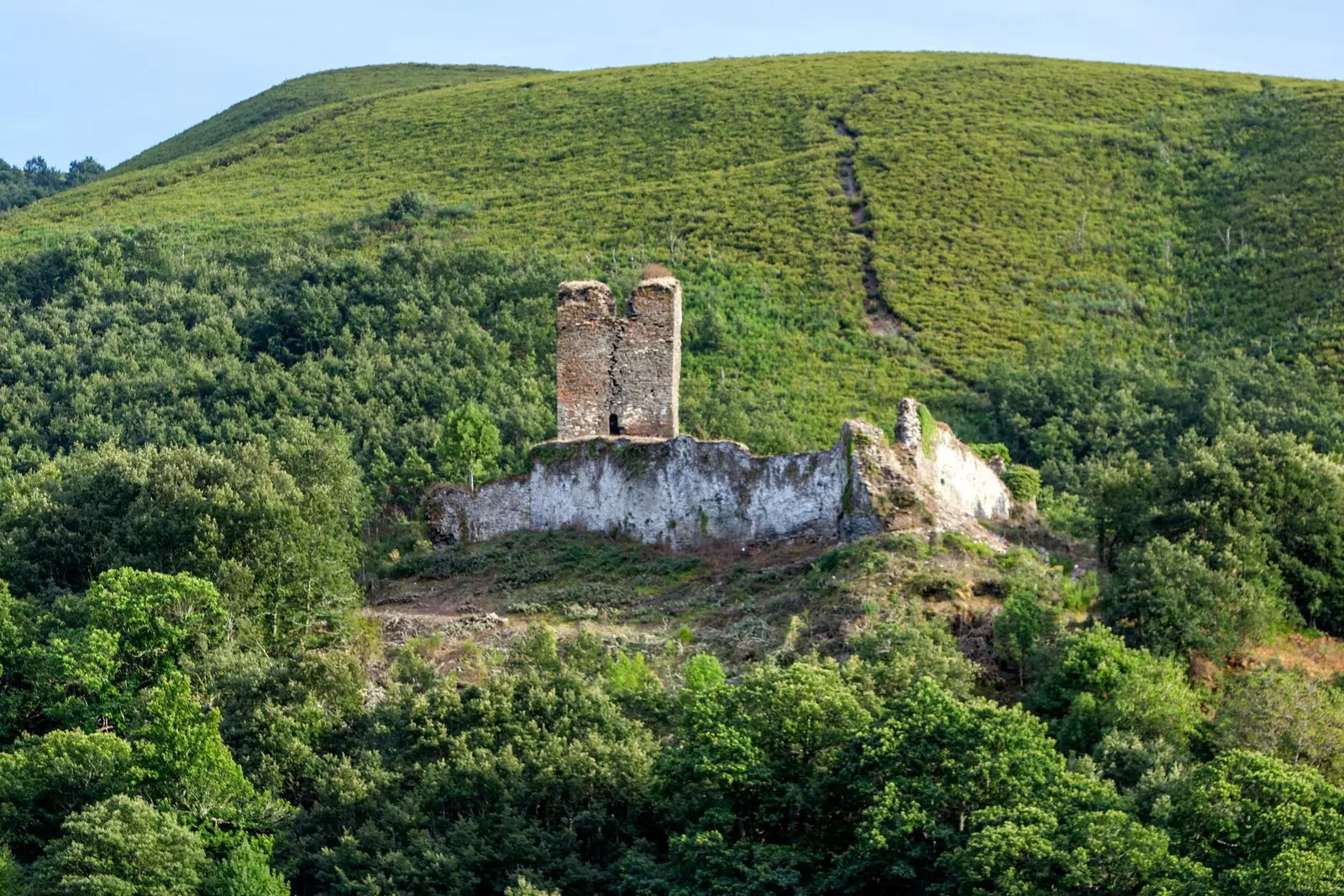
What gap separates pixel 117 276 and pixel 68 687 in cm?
4910

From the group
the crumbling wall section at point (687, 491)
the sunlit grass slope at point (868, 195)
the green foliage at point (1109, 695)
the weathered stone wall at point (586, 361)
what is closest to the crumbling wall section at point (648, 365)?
the weathered stone wall at point (586, 361)

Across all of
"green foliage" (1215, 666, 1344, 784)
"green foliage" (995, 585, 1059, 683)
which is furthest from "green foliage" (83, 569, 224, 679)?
"green foliage" (1215, 666, 1344, 784)

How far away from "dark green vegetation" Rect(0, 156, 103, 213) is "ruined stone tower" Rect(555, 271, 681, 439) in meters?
85.3

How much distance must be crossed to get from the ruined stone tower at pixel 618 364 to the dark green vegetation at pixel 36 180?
85.3 meters

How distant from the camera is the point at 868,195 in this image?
275 ft

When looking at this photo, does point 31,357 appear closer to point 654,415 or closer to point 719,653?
point 654,415

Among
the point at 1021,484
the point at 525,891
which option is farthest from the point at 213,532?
the point at 1021,484

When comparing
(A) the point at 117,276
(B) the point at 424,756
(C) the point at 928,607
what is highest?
(A) the point at 117,276

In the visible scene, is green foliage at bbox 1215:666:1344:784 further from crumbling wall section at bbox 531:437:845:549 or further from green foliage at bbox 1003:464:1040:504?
green foliage at bbox 1003:464:1040:504

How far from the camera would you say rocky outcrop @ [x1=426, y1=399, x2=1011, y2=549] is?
3281 centimetres

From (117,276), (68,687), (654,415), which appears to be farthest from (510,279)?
(68,687)

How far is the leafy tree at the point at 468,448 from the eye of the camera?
4909 cm

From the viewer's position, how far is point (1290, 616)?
Answer: 3088 centimetres

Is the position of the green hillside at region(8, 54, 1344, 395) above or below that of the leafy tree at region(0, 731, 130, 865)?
above
